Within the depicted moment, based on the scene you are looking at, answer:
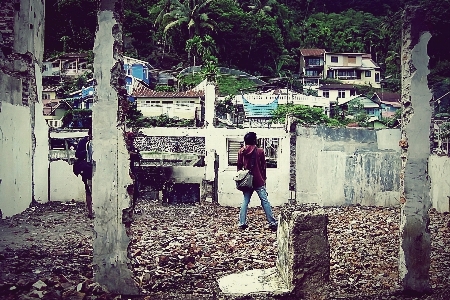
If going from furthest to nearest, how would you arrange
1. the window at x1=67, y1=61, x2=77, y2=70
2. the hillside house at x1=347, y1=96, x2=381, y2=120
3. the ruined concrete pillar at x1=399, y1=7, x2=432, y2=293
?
the hillside house at x1=347, y1=96, x2=381, y2=120 → the window at x1=67, y1=61, x2=77, y2=70 → the ruined concrete pillar at x1=399, y1=7, x2=432, y2=293

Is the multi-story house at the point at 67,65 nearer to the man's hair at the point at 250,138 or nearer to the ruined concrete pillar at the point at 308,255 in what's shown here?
the man's hair at the point at 250,138

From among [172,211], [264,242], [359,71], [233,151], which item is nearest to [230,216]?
[172,211]

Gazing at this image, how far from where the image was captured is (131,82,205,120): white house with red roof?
29.9 meters

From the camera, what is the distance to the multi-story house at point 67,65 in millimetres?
40000

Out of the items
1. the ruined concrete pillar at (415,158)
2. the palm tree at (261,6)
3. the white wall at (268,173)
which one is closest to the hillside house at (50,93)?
the white wall at (268,173)

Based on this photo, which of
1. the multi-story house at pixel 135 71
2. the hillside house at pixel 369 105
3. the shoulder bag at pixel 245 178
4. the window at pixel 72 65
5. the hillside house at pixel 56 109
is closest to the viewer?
the shoulder bag at pixel 245 178

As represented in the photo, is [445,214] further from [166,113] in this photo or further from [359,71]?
[359,71]

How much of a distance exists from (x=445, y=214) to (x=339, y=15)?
47.6 m

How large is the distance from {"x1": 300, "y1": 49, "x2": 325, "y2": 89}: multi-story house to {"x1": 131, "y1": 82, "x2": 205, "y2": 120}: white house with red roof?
25.0 metres

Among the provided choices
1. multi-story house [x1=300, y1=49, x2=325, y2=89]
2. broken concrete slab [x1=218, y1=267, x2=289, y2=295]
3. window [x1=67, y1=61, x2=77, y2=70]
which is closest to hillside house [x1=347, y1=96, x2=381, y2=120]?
multi-story house [x1=300, y1=49, x2=325, y2=89]

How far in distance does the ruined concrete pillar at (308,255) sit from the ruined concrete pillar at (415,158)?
807 millimetres

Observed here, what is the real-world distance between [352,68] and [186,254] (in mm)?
51745

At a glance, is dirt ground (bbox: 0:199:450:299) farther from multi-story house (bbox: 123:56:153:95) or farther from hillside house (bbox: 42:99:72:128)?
multi-story house (bbox: 123:56:153:95)

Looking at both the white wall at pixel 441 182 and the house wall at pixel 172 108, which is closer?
the white wall at pixel 441 182
